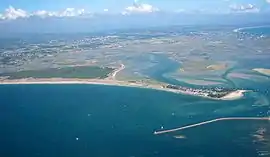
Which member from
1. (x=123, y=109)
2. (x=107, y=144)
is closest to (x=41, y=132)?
(x=107, y=144)

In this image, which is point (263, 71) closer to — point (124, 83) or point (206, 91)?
point (206, 91)

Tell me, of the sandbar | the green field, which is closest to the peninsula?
the green field

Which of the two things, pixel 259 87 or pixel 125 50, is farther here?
pixel 125 50

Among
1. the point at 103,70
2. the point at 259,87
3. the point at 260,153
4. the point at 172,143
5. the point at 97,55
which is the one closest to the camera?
the point at 260,153

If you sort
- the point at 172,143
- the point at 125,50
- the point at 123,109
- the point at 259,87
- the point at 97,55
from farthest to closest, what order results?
the point at 125,50 → the point at 97,55 → the point at 259,87 → the point at 123,109 → the point at 172,143

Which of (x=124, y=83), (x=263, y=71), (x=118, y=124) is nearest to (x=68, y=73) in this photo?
(x=124, y=83)

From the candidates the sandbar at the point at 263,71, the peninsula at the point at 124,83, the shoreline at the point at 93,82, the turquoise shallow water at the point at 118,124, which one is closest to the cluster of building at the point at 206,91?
the peninsula at the point at 124,83

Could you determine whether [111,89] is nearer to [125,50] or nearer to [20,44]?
[125,50]
